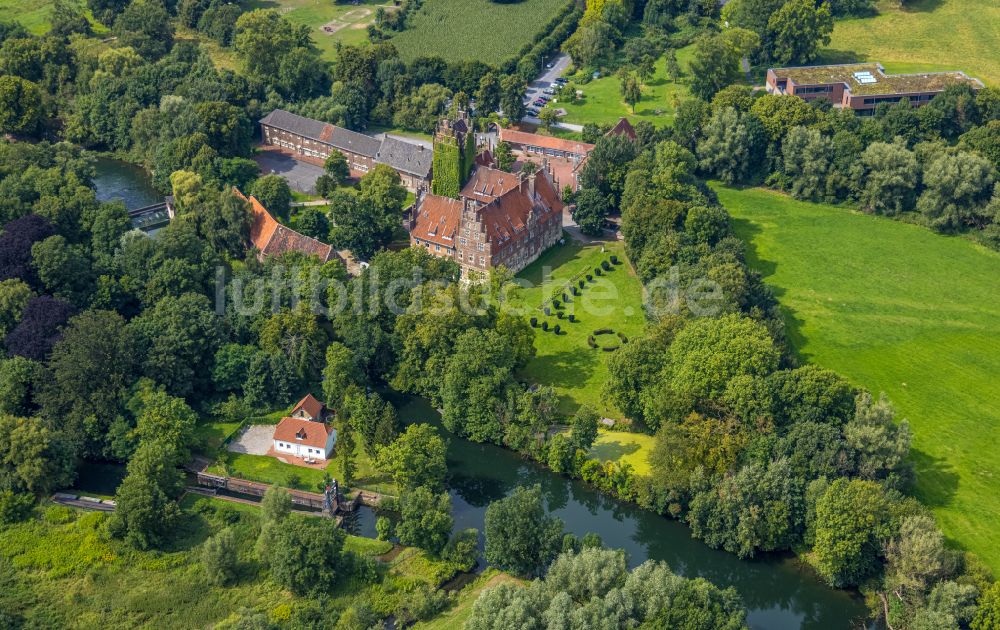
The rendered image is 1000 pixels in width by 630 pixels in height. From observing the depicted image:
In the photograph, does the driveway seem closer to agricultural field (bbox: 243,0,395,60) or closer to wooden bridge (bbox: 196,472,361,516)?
agricultural field (bbox: 243,0,395,60)

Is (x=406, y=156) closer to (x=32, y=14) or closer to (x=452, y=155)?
(x=452, y=155)

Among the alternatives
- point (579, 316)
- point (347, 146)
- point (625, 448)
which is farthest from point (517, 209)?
point (625, 448)

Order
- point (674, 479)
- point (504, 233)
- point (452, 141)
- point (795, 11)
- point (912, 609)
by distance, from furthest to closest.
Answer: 1. point (795, 11)
2. point (452, 141)
3. point (504, 233)
4. point (674, 479)
5. point (912, 609)

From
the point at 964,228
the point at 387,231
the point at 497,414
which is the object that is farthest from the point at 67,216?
the point at 964,228

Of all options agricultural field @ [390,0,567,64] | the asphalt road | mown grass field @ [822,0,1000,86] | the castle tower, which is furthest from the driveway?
mown grass field @ [822,0,1000,86]

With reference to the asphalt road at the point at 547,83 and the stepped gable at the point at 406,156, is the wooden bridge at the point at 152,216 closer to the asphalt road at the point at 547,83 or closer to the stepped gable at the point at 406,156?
the stepped gable at the point at 406,156

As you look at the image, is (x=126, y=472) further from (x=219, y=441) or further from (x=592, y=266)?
(x=592, y=266)

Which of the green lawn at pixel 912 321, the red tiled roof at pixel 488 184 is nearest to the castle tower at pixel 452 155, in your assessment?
the red tiled roof at pixel 488 184
